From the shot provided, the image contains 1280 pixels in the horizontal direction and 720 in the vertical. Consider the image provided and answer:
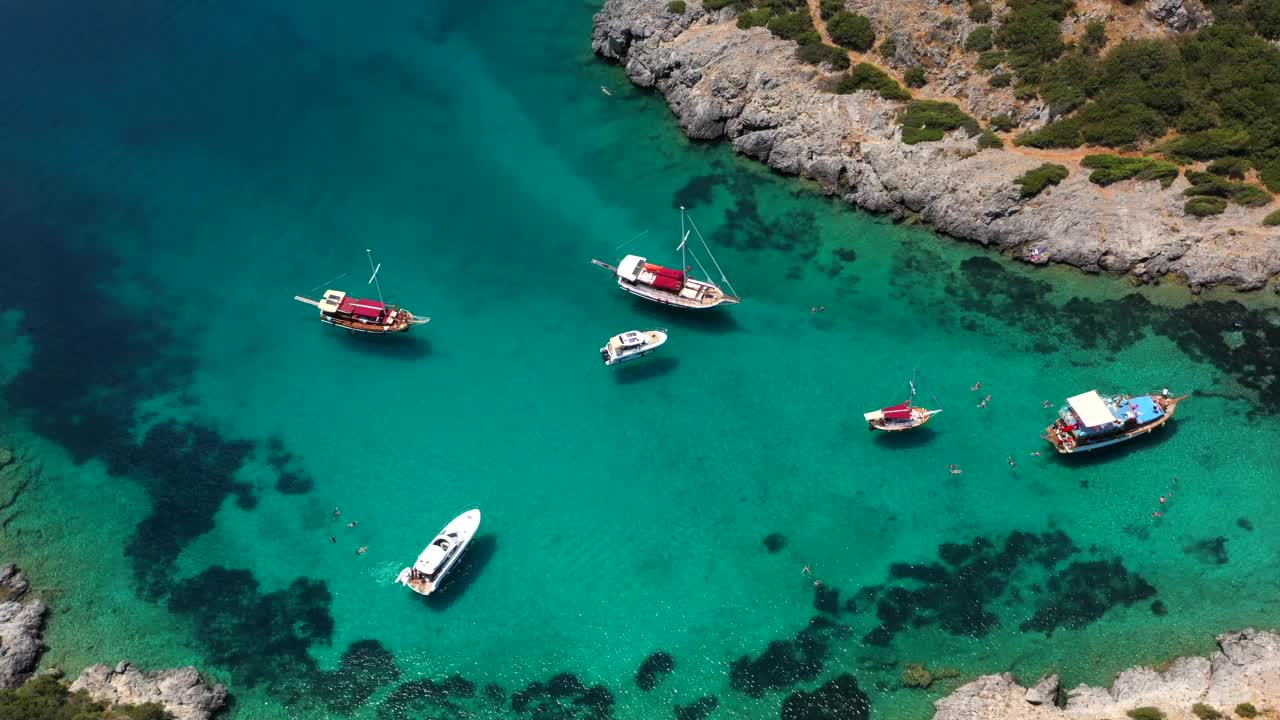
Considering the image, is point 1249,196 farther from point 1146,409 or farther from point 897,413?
point 897,413

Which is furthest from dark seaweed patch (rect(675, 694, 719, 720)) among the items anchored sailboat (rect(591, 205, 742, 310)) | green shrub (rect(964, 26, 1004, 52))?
green shrub (rect(964, 26, 1004, 52))

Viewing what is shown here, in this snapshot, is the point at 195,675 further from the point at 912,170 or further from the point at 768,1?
the point at 768,1

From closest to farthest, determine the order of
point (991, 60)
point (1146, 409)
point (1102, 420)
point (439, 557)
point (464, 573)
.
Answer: point (439, 557)
point (1102, 420)
point (464, 573)
point (1146, 409)
point (991, 60)

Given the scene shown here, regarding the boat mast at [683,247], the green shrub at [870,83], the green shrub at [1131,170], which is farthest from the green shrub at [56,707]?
the green shrub at [1131,170]

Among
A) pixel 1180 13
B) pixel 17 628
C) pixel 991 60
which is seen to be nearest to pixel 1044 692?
pixel 991 60

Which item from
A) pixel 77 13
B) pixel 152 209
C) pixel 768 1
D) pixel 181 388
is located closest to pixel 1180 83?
pixel 768 1

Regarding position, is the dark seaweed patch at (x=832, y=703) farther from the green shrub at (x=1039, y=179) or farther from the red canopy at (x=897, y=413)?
the green shrub at (x=1039, y=179)
